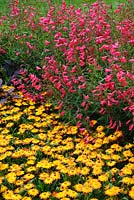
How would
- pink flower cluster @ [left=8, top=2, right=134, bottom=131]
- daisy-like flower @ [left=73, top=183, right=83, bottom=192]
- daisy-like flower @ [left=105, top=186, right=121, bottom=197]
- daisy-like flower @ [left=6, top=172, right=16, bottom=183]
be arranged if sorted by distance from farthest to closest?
pink flower cluster @ [left=8, top=2, right=134, bottom=131], daisy-like flower @ [left=6, top=172, right=16, bottom=183], daisy-like flower @ [left=73, top=183, right=83, bottom=192], daisy-like flower @ [left=105, top=186, right=121, bottom=197]

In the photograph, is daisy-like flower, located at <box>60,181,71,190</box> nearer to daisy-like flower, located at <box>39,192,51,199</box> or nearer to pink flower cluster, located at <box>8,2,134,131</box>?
daisy-like flower, located at <box>39,192,51,199</box>

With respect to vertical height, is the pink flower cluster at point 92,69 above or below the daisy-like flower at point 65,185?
above

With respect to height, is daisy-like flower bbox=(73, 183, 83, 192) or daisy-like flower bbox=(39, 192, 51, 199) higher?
daisy-like flower bbox=(73, 183, 83, 192)

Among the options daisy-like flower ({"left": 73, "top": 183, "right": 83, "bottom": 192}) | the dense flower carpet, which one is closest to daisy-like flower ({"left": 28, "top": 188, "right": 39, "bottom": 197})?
the dense flower carpet

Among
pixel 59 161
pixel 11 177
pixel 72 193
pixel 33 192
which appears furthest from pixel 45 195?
pixel 59 161

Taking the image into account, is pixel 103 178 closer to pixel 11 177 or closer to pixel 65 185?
pixel 65 185

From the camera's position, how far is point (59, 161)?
14.1 ft

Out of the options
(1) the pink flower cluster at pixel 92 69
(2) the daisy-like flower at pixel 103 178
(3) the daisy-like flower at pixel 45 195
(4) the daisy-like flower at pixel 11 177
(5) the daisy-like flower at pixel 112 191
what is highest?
(1) the pink flower cluster at pixel 92 69

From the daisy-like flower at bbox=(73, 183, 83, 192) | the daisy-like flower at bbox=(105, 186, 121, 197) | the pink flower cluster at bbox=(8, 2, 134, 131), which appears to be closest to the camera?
the daisy-like flower at bbox=(105, 186, 121, 197)

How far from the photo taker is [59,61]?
5.65 m

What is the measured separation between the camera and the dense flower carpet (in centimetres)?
390

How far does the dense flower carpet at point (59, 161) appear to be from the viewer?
390cm

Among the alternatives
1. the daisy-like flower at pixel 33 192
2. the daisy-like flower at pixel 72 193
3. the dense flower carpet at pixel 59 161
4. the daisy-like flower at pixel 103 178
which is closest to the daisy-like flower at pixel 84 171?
the dense flower carpet at pixel 59 161

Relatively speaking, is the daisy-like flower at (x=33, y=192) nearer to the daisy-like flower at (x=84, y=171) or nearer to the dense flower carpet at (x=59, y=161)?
the dense flower carpet at (x=59, y=161)
